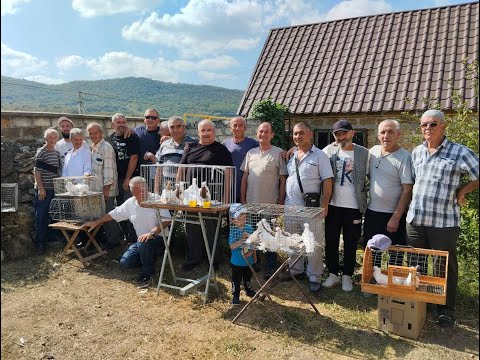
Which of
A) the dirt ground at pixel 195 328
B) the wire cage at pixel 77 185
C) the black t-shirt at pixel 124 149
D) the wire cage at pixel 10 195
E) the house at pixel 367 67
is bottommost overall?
the dirt ground at pixel 195 328

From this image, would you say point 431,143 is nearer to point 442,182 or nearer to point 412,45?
point 442,182

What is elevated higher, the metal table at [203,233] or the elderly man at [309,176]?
the elderly man at [309,176]

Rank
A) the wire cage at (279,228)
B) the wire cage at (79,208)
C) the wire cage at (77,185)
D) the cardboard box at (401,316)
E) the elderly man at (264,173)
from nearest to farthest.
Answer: the cardboard box at (401,316) → the wire cage at (279,228) → the elderly man at (264,173) → the wire cage at (77,185) → the wire cage at (79,208)

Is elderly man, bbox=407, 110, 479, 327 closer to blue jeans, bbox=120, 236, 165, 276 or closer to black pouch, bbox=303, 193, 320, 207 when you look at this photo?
black pouch, bbox=303, 193, 320, 207

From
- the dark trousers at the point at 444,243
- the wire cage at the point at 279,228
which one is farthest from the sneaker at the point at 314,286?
the dark trousers at the point at 444,243

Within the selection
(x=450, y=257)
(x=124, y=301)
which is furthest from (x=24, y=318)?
(x=450, y=257)

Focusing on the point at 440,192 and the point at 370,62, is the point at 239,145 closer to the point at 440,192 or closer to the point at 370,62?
the point at 440,192

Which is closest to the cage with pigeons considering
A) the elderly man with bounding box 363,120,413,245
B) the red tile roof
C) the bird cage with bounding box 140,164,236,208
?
the bird cage with bounding box 140,164,236,208

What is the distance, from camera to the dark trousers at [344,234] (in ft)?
14.7

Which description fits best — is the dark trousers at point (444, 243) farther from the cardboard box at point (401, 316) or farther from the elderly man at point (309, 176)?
the elderly man at point (309, 176)

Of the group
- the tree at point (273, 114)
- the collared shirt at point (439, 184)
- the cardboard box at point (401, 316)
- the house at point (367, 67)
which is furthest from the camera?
the tree at point (273, 114)

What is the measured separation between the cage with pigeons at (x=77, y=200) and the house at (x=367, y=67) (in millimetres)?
5177

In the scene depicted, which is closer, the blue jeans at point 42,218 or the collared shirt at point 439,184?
the collared shirt at point 439,184

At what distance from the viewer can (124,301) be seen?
15.0 feet
